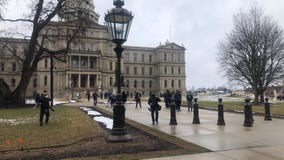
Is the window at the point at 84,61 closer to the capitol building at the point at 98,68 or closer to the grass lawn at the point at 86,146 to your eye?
the capitol building at the point at 98,68

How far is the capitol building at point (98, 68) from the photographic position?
84.5 meters

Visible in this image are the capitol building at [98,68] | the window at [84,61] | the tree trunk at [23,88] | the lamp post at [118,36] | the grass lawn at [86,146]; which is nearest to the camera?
the grass lawn at [86,146]

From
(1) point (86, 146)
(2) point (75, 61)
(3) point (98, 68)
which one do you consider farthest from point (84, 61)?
(1) point (86, 146)

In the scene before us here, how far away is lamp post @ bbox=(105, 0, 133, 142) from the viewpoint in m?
10.1

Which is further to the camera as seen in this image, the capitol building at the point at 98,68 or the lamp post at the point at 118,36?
the capitol building at the point at 98,68

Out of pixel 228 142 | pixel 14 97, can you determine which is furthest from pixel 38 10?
pixel 228 142

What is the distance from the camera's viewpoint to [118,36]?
34.9 ft

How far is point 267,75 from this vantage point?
3828cm

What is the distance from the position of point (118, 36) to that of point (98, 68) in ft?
278

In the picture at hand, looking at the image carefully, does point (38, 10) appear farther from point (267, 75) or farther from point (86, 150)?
point (267, 75)

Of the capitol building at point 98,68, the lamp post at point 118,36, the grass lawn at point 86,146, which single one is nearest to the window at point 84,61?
the capitol building at point 98,68

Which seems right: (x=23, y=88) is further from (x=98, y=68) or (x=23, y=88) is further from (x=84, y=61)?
(x=84, y=61)

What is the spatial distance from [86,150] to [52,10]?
25210 millimetres

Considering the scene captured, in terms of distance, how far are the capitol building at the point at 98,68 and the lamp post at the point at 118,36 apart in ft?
79.0
